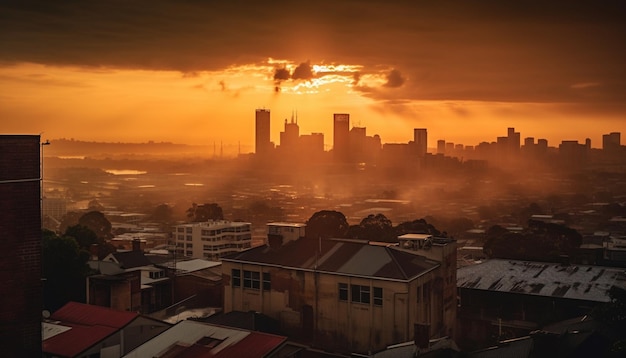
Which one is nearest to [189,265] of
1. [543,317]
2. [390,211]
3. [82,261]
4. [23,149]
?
[82,261]

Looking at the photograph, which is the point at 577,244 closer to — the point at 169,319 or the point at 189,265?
the point at 189,265

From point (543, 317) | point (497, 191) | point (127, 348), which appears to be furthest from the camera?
point (497, 191)

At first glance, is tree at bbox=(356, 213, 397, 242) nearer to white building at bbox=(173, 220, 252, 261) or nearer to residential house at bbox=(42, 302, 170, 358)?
white building at bbox=(173, 220, 252, 261)

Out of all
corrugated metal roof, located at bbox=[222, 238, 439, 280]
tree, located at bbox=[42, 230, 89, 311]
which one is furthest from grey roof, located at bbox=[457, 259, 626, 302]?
tree, located at bbox=[42, 230, 89, 311]

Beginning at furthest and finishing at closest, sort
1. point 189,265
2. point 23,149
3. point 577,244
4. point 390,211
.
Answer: point 390,211 → point 577,244 → point 189,265 → point 23,149

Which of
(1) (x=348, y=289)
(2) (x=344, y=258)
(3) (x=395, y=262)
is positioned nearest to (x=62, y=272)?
(2) (x=344, y=258)

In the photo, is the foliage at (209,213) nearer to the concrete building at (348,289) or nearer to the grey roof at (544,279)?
the grey roof at (544,279)

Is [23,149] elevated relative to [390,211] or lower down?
elevated

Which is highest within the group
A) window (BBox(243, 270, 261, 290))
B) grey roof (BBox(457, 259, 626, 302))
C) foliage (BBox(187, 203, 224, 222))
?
window (BBox(243, 270, 261, 290))
